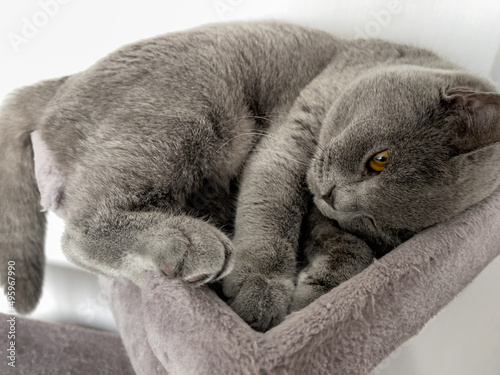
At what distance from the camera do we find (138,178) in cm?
94

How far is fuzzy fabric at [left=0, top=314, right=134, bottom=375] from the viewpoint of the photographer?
139 cm

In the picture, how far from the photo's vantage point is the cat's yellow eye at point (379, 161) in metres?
0.89

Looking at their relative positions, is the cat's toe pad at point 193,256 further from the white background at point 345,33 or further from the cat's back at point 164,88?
the white background at point 345,33

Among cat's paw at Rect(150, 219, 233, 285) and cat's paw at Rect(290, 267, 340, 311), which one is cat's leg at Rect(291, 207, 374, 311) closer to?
cat's paw at Rect(290, 267, 340, 311)

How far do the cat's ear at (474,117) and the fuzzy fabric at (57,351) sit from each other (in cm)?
117

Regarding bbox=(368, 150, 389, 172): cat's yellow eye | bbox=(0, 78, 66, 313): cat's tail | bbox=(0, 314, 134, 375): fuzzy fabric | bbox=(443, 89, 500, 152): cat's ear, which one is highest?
bbox=(443, 89, 500, 152): cat's ear

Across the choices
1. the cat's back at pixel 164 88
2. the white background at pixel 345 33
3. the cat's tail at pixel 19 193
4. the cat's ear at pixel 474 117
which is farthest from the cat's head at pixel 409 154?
the cat's tail at pixel 19 193

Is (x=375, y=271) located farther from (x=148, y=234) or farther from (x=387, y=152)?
(x=148, y=234)

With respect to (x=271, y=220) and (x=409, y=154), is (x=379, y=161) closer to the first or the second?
(x=409, y=154)

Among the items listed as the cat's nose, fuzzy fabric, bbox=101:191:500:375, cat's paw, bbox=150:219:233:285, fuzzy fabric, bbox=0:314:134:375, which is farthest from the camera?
fuzzy fabric, bbox=0:314:134:375

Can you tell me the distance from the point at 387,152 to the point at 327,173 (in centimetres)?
13

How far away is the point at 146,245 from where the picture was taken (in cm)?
86

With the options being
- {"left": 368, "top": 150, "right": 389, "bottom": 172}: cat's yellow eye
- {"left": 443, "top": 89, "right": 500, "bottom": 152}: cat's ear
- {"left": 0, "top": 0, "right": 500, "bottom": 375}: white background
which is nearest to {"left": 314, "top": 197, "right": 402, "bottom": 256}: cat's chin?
{"left": 368, "top": 150, "right": 389, "bottom": 172}: cat's yellow eye

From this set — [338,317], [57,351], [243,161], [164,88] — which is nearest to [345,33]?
[243,161]
